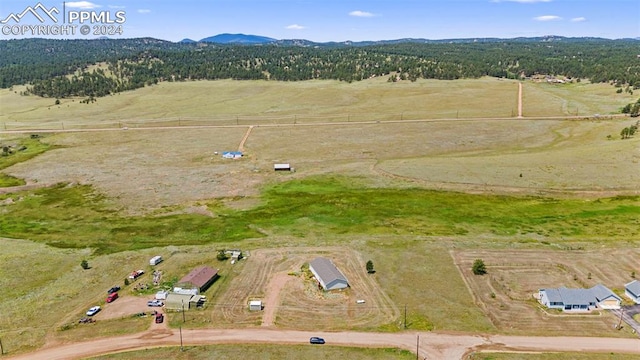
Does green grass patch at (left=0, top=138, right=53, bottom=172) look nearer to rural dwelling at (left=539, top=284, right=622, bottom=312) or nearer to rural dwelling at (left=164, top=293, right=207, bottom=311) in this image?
rural dwelling at (left=164, top=293, right=207, bottom=311)

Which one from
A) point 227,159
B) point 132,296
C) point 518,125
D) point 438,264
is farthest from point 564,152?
point 132,296

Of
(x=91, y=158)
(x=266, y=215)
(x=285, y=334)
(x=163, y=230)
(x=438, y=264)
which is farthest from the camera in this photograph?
(x=91, y=158)

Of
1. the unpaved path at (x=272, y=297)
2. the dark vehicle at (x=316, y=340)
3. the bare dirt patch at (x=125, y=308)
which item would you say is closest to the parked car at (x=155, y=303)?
the bare dirt patch at (x=125, y=308)

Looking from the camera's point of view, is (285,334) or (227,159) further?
(227,159)

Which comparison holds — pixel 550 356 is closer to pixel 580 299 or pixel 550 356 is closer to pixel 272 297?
pixel 580 299

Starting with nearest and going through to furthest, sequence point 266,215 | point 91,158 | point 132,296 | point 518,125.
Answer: point 132,296 < point 266,215 < point 91,158 < point 518,125

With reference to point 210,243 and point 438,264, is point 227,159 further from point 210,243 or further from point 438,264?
point 438,264

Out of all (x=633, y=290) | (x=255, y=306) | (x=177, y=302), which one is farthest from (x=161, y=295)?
(x=633, y=290)

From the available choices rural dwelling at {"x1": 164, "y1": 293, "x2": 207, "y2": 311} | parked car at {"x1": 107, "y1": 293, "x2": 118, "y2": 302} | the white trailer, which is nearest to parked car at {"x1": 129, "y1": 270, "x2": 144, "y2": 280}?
the white trailer
